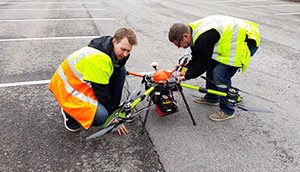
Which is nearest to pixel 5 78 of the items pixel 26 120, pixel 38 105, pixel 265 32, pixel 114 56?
pixel 38 105

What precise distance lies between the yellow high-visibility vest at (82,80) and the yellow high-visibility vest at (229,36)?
1234 millimetres

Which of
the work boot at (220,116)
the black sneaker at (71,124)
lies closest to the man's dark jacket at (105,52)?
the black sneaker at (71,124)

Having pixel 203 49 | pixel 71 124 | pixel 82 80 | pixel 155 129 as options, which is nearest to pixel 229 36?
pixel 203 49

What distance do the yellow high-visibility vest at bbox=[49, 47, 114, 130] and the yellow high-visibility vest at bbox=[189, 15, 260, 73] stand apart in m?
1.23

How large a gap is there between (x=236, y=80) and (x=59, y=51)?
4177 millimetres

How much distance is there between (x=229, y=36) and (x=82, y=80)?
188cm

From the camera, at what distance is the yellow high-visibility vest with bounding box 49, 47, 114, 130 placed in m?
2.37

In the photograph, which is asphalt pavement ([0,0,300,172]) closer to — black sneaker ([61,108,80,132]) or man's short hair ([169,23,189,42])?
black sneaker ([61,108,80,132])

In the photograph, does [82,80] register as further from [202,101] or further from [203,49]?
[202,101]

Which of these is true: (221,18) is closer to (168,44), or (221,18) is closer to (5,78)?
(168,44)

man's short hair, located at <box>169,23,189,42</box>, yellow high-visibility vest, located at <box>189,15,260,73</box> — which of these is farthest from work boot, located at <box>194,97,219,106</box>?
man's short hair, located at <box>169,23,189,42</box>

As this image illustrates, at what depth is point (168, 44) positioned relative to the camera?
6215 mm

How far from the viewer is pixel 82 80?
2.47m

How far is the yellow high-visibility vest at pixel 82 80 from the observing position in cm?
237
